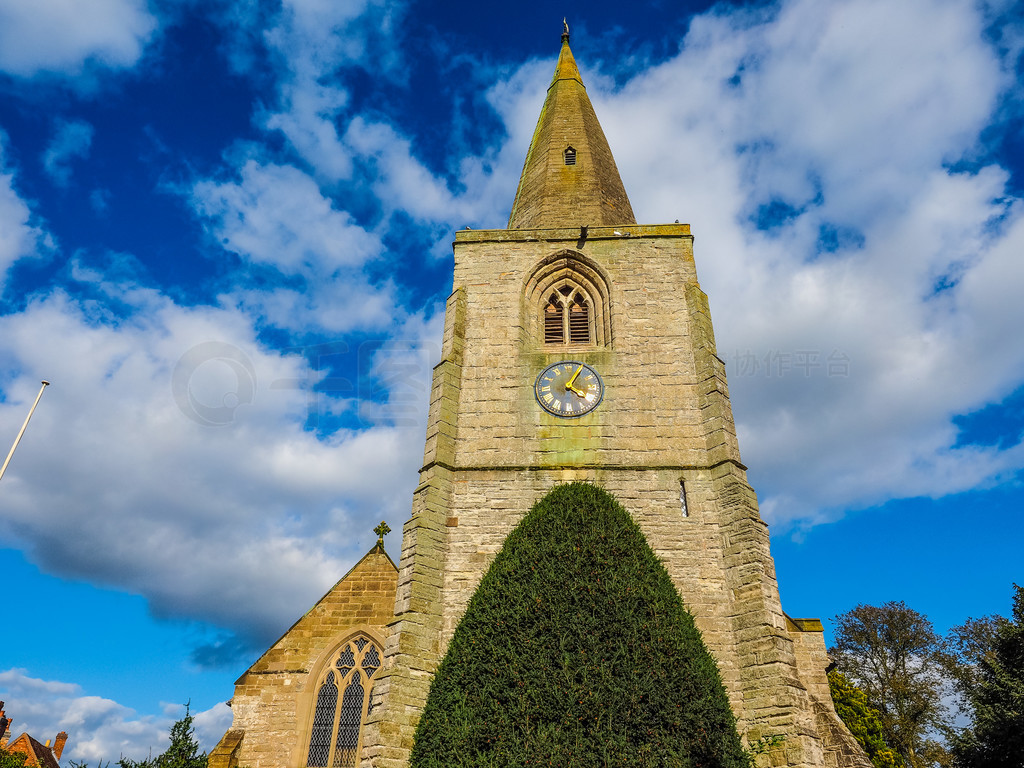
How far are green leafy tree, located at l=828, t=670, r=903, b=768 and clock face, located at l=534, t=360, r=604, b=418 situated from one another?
13.6 m

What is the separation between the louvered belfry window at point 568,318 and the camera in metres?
16.6

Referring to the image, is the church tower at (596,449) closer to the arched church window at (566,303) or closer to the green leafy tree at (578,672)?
the arched church window at (566,303)

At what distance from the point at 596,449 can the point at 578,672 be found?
5.21 m

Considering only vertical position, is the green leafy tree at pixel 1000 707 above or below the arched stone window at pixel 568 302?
below

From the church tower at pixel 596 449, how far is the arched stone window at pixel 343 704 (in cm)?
299

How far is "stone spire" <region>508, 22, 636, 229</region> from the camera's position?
64.7 ft

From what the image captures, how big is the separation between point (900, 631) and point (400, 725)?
2820 cm

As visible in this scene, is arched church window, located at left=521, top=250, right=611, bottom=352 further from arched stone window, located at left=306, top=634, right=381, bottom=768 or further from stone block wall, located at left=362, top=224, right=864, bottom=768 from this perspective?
arched stone window, located at left=306, top=634, right=381, bottom=768

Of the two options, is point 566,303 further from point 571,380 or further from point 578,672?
point 578,672

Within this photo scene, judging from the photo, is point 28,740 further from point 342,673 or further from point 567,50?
point 567,50

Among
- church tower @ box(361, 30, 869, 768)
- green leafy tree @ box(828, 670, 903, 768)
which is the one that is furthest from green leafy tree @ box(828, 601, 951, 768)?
church tower @ box(361, 30, 869, 768)

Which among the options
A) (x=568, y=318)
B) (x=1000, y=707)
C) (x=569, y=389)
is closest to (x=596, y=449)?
(x=569, y=389)

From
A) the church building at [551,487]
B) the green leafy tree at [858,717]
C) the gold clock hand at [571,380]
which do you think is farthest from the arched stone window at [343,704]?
the green leafy tree at [858,717]

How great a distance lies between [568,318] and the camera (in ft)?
55.5
